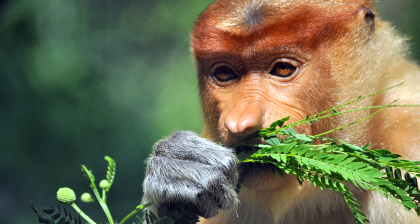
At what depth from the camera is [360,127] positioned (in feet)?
6.29

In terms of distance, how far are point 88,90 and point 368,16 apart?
3.85 meters

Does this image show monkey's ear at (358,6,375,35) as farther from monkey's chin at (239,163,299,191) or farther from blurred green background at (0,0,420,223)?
blurred green background at (0,0,420,223)

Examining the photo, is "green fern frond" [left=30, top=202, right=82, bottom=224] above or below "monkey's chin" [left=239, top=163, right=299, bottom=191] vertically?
above

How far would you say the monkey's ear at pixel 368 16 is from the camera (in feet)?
6.44

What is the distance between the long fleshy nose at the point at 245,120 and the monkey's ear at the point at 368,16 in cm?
83

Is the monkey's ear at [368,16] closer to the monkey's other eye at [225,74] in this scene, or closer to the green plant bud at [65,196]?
the monkey's other eye at [225,74]

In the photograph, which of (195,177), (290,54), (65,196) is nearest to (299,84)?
(290,54)

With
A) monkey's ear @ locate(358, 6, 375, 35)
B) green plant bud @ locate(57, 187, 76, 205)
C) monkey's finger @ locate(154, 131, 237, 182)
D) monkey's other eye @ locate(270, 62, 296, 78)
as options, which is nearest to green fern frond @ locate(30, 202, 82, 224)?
green plant bud @ locate(57, 187, 76, 205)

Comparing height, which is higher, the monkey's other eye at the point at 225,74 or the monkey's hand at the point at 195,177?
the monkey's other eye at the point at 225,74

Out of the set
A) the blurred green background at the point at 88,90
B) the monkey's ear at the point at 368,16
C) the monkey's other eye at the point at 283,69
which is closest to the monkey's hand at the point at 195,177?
the monkey's other eye at the point at 283,69

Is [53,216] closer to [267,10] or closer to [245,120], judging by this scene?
[245,120]

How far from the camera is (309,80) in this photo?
71.6 inches

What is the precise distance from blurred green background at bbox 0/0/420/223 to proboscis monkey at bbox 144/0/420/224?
86.2 inches

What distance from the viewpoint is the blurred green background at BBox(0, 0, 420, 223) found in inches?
171
